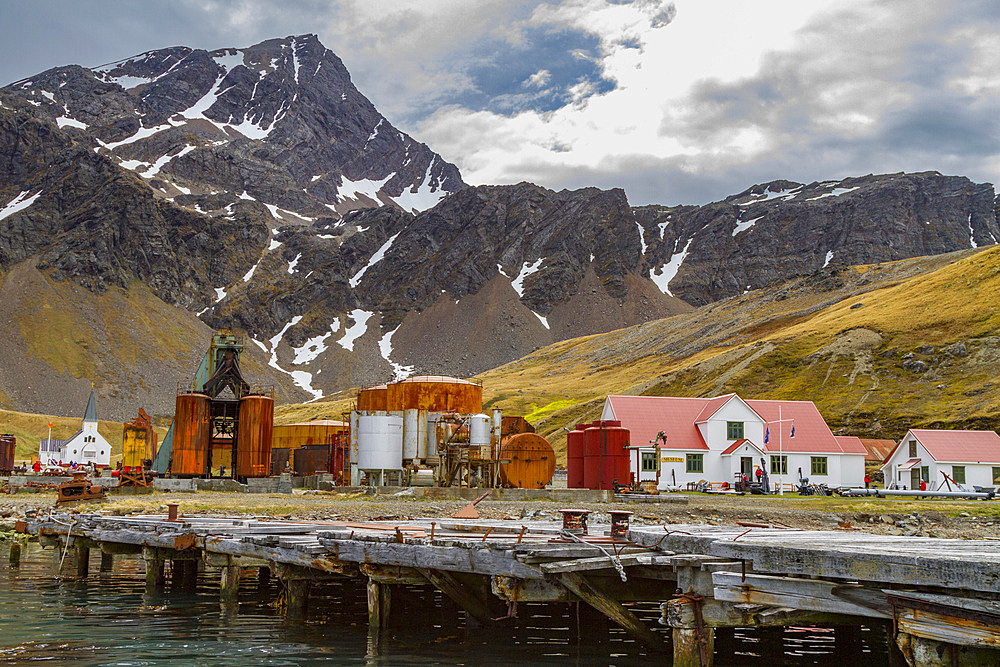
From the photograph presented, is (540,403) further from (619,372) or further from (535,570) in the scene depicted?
(535,570)

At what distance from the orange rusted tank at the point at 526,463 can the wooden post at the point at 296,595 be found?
111 feet

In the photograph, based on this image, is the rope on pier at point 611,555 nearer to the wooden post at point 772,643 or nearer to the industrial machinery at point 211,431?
the wooden post at point 772,643

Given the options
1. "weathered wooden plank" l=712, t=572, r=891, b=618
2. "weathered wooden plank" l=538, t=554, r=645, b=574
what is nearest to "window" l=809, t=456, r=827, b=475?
"weathered wooden plank" l=538, t=554, r=645, b=574

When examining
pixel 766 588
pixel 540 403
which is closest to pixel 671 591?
pixel 766 588

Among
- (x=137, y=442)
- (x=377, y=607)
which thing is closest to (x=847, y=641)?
(x=377, y=607)

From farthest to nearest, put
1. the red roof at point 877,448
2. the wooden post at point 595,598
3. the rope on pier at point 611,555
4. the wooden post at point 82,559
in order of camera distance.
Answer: the red roof at point 877,448 < the wooden post at point 82,559 < the wooden post at point 595,598 < the rope on pier at point 611,555

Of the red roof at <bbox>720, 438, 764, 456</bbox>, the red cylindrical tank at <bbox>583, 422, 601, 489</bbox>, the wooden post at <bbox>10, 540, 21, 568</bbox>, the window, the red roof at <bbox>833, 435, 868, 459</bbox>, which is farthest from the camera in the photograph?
the red roof at <bbox>833, 435, 868, 459</bbox>

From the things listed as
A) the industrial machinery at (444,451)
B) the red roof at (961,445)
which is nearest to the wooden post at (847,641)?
the industrial machinery at (444,451)

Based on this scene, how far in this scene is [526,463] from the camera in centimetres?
5388

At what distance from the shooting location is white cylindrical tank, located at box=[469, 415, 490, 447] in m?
52.2

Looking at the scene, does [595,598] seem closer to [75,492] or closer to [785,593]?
[785,593]

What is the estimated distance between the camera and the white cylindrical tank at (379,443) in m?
54.3

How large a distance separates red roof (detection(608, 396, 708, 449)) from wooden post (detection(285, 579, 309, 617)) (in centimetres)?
4562

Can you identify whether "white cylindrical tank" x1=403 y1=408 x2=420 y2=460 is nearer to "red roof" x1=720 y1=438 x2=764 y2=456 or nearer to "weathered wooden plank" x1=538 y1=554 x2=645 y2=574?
"red roof" x1=720 y1=438 x2=764 y2=456
